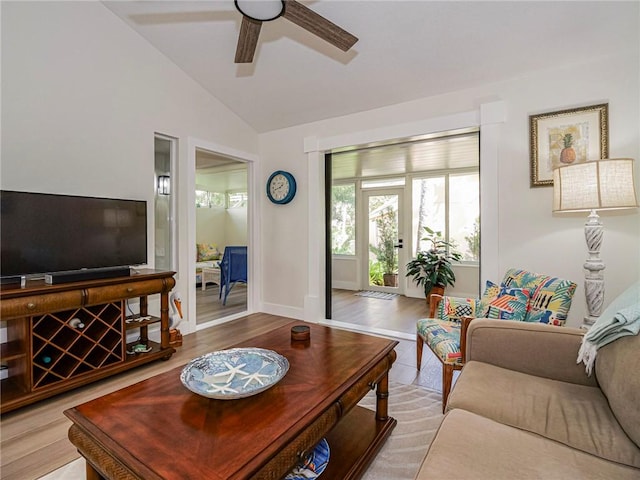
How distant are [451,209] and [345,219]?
1.92 meters

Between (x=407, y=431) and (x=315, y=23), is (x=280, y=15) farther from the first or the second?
(x=407, y=431)

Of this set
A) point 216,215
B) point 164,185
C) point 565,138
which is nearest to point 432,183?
point 565,138

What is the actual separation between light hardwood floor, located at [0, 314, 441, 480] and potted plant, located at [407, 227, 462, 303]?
165 cm

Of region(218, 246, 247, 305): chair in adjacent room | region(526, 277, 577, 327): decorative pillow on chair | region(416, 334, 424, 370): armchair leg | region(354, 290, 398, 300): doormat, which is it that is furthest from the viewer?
region(354, 290, 398, 300): doormat

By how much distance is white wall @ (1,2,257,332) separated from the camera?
2264 millimetres

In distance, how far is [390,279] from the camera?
19.3ft

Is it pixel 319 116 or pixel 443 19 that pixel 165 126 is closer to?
pixel 319 116

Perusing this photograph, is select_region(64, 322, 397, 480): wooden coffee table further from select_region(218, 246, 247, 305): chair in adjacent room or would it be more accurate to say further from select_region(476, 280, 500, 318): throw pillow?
select_region(218, 246, 247, 305): chair in adjacent room

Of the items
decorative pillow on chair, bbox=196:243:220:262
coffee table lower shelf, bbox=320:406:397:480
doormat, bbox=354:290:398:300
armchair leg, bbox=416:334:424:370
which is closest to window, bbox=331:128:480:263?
doormat, bbox=354:290:398:300

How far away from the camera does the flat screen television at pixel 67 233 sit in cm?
204

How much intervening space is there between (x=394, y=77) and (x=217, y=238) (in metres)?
5.64

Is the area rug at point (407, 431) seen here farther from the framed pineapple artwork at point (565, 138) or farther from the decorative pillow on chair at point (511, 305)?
the framed pineapple artwork at point (565, 138)

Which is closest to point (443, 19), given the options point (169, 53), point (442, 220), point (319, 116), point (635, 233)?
point (319, 116)

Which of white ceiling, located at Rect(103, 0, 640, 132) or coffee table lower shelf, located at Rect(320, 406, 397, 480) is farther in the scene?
white ceiling, located at Rect(103, 0, 640, 132)
